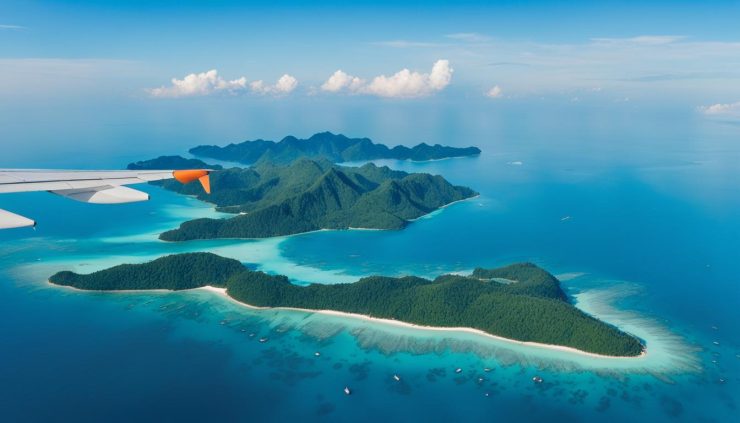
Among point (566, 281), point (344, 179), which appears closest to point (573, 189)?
point (344, 179)

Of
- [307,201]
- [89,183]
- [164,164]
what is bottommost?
[307,201]

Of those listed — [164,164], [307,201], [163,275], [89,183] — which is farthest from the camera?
[164,164]

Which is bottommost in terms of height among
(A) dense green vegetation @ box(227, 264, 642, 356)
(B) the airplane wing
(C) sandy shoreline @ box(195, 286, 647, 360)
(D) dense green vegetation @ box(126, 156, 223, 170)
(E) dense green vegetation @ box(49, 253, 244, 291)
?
(C) sandy shoreline @ box(195, 286, 647, 360)

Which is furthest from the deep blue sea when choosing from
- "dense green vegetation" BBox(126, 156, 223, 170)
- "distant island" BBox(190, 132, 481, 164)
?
"distant island" BBox(190, 132, 481, 164)

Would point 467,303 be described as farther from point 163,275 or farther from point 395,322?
Result: point 163,275

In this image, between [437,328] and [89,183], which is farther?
[437,328]

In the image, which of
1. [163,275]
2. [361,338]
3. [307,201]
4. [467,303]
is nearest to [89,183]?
[361,338]

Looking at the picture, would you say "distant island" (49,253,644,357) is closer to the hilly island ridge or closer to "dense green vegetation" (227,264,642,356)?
"dense green vegetation" (227,264,642,356)

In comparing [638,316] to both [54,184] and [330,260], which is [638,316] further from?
[54,184]
